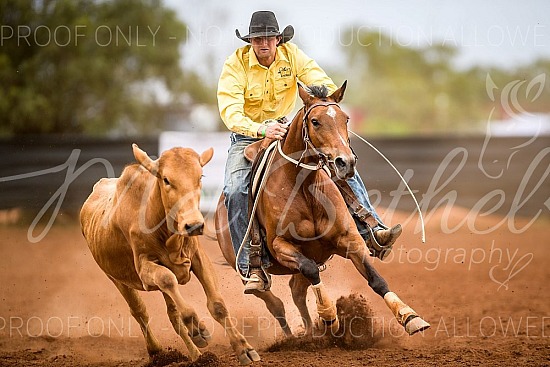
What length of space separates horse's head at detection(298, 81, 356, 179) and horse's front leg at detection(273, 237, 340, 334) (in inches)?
32.4

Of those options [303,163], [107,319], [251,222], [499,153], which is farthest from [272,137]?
[499,153]

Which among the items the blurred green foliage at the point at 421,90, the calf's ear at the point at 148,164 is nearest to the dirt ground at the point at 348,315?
the calf's ear at the point at 148,164

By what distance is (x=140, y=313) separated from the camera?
6898mm

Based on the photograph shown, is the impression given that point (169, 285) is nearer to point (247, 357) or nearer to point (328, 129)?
point (247, 357)

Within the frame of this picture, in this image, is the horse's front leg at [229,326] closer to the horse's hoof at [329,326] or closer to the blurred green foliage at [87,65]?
the horse's hoof at [329,326]

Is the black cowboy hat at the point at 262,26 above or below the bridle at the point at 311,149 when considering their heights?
above

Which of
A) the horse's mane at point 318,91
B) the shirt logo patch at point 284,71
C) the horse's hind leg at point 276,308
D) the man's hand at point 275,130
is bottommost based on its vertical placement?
the horse's hind leg at point 276,308

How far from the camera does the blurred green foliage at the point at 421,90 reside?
36.4 meters

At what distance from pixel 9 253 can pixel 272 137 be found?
7555 mm

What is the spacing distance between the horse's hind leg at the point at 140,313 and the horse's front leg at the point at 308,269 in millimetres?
1685

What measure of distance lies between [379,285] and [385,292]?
0.23 feet

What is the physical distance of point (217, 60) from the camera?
23.8 m

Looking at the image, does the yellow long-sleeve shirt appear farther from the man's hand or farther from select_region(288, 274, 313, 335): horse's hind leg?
select_region(288, 274, 313, 335): horse's hind leg

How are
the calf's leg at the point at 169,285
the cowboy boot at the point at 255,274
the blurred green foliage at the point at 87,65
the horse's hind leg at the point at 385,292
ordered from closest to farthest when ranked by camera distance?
1. the horse's hind leg at the point at 385,292
2. the calf's leg at the point at 169,285
3. the cowboy boot at the point at 255,274
4. the blurred green foliage at the point at 87,65
